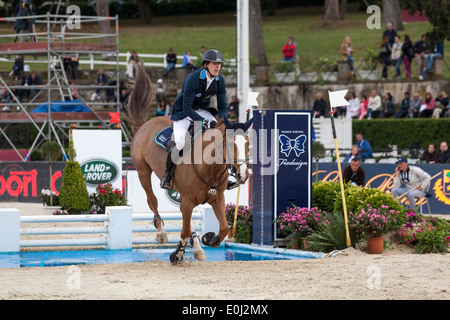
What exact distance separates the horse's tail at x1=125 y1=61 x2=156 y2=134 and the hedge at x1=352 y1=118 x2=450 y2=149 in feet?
52.1

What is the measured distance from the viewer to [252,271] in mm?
9500

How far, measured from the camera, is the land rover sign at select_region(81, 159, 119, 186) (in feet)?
56.4

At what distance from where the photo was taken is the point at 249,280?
8.72 m

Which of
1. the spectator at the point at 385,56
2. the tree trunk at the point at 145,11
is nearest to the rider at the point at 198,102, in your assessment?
the spectator at the point at 385,56

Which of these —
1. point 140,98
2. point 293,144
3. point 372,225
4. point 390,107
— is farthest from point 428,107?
point 140,98

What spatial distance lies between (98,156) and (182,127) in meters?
7.79

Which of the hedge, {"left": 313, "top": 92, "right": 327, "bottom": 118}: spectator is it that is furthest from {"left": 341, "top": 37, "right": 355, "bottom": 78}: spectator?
the hedge

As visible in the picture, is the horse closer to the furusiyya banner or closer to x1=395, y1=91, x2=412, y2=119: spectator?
the furusiyya banner

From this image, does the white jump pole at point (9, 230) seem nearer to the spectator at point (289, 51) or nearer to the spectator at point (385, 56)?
the spectator at point (385, 56)

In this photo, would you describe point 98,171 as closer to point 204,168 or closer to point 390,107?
point 204,168

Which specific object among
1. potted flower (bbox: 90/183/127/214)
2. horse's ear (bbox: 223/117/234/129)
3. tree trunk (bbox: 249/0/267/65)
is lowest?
potted flower (bbox: 90/183/127/214)
